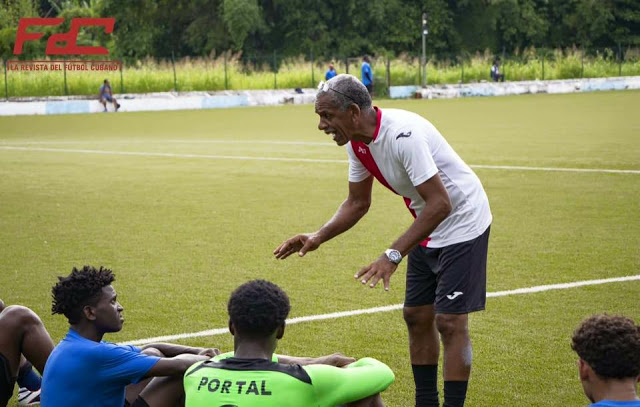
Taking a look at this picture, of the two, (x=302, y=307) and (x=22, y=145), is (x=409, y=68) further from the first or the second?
(x=302, y=307)

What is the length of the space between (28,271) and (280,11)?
69387 mm

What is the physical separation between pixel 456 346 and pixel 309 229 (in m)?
6.97

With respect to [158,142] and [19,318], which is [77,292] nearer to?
[19,318]

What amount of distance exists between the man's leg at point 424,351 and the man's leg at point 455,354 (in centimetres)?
36

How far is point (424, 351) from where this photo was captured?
6016mm

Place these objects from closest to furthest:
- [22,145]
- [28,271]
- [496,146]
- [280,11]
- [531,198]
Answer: [28,271], [531,198], [496,146], [22,145], [280,11]

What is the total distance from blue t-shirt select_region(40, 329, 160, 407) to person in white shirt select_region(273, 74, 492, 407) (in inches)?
52.0

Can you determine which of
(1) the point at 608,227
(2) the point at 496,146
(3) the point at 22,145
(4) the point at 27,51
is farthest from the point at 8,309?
(4) the point at 27,51

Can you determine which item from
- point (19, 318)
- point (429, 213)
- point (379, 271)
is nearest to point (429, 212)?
point (429, 213)

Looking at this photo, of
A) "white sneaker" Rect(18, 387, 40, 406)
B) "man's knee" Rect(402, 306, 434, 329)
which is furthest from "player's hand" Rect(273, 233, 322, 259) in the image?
"white sneaker" Rect(18, 387, 40, 406)

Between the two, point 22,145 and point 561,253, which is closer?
point 561,253

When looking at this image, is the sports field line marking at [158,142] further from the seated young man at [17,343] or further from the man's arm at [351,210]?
the seated young man at [17,343]

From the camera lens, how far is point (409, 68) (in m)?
57.8

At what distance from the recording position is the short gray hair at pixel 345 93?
534cm
